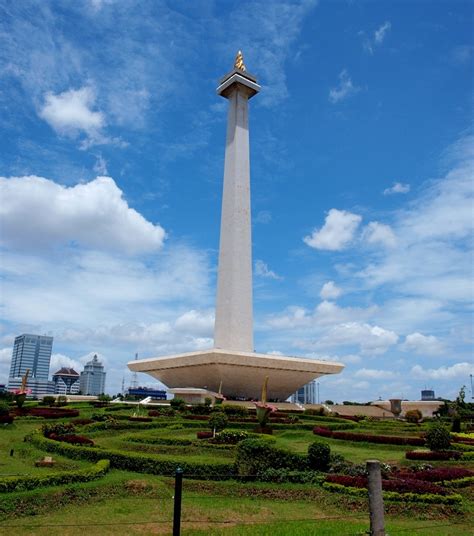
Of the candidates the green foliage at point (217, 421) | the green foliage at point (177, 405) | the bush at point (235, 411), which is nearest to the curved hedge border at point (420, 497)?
the green foliage at point (217, 421)

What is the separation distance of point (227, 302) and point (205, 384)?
592cm

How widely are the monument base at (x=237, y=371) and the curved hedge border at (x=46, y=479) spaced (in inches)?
864

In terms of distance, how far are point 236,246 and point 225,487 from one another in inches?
1139

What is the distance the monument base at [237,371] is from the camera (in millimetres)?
33281

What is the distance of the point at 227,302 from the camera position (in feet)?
124

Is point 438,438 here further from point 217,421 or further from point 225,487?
point 225,487

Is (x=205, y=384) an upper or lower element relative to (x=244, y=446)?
upper

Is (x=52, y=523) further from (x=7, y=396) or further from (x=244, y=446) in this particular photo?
(x=7, y=396)

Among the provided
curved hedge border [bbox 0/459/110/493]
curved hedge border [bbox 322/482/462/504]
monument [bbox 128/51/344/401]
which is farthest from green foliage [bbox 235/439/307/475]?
monument [bbox 128/51/344/401]

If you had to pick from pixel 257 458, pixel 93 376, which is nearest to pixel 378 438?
pixel 257 458

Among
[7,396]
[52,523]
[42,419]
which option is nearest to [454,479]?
[52,523]

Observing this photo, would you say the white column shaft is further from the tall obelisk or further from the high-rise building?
the high-rise building

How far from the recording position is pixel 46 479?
9.48 metres

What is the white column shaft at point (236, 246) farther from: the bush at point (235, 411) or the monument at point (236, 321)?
the bush at point (235, 411)
